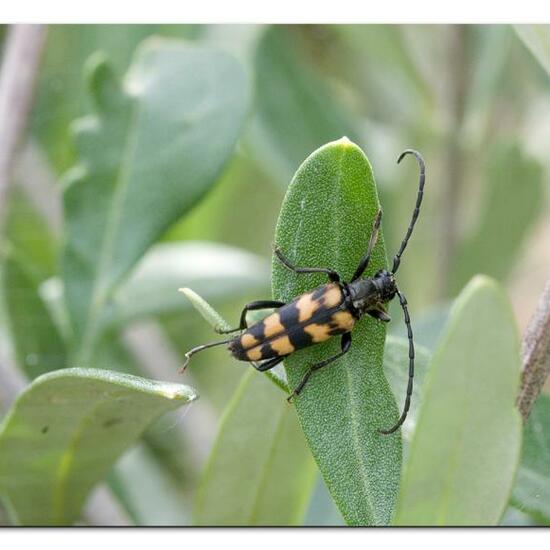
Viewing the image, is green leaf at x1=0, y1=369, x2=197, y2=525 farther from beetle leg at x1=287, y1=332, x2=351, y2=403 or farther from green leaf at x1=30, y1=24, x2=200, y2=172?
green leaf at x1=30, y1=24, x2=200, y2=172

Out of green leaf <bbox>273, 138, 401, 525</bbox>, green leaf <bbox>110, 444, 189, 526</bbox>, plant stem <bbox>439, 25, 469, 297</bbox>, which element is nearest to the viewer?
green leaf <bbox>273, 138, 401, 525</bbox>

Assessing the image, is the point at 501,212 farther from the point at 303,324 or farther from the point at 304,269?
the point at 304,269

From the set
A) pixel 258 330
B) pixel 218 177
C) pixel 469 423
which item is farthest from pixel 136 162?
pixel 469 423

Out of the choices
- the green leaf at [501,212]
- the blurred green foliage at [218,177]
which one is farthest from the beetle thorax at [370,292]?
the green leaf at [501,212]

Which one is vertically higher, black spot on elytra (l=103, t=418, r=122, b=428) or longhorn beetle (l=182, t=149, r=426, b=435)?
longhorn beetle (l=182, t=149, r=426, b=435)

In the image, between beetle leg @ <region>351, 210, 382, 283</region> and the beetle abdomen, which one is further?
the beetle abdomen

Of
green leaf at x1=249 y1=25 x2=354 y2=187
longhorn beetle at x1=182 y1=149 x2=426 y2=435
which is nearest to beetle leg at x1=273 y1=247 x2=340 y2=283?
longhorn beetle at x1=182 y1=149 x2=426 y2=435
